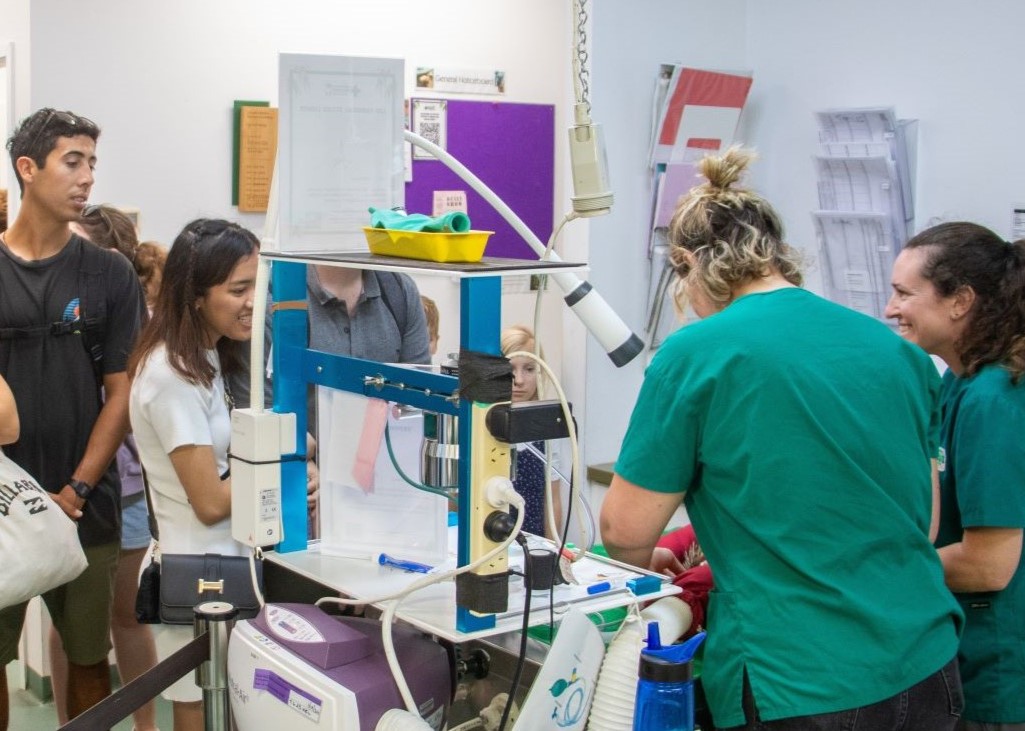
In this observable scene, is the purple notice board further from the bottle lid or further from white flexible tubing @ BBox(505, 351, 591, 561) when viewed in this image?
the bottle lid

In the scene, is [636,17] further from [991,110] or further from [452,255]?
[452,255]

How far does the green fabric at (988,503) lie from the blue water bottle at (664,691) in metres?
0.75

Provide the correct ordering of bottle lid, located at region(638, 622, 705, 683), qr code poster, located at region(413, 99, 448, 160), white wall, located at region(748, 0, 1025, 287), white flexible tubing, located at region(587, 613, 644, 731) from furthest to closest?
1. qr code poster, located at region(413, 99, 448, 160)
2. white wall, located at region(748, 0, 1025, 287)
3. white flexible tubing, located at region(587, 613, 644, 731)
4. bottle lid, located at region(638, 622, 705, 683)

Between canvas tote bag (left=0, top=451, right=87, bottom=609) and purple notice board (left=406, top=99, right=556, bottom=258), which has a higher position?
purple notice board (left=406, top=99, right=556, bottom=258)

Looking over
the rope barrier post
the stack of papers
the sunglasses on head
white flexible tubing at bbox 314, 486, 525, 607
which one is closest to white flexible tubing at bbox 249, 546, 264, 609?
the rope barrier post

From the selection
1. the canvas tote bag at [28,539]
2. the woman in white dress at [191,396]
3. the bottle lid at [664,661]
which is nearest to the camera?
the bottle lid at [664,661]

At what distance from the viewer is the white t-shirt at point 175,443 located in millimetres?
2109

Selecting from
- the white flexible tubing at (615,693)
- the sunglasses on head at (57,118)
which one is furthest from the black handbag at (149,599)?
the sunglasses on head at (57,118)

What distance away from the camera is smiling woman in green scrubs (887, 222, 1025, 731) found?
75.3 inches

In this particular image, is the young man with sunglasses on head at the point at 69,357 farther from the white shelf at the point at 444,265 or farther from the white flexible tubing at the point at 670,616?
the white flexible tubing at the point at 670,616

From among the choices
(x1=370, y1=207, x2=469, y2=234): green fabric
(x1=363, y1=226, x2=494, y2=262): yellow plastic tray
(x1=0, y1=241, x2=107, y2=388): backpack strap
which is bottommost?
(x1=0, y1=241, x2=107, y2=388): backpack strap

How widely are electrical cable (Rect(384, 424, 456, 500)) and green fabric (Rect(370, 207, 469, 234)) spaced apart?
1.02ft

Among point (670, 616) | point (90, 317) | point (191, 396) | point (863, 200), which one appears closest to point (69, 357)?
point (90, 317)

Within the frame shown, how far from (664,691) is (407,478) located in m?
0.54
